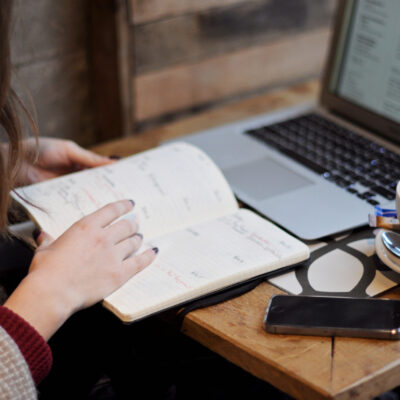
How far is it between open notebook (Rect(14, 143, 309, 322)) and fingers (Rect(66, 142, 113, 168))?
7 centimetres

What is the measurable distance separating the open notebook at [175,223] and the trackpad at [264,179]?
6 cm

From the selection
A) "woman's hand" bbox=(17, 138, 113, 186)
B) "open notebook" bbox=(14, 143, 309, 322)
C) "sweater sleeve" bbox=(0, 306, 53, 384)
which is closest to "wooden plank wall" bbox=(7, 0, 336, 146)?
"woman's hand" bbox=(17, 138, 113, 186)

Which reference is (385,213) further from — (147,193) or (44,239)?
(44,239)

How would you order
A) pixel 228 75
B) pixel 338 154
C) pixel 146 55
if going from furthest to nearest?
1. pixel 228 75
2. pixel 146 55
3. pixel 338 154

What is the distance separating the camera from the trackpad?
0.86 metres

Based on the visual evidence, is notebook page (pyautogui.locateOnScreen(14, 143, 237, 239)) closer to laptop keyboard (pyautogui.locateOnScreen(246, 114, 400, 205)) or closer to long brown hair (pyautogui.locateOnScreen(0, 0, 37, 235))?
long brown hair (pyautogui.locateOnScreen(0, 0, 37, 235))

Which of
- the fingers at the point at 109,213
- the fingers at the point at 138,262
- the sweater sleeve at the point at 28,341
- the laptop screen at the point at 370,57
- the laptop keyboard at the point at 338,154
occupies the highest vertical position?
the laptop screen at the point at 370,57

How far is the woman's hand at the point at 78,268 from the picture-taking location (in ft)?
2.07

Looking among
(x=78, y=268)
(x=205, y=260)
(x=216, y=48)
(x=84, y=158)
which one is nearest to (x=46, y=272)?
(x=78, y=268)

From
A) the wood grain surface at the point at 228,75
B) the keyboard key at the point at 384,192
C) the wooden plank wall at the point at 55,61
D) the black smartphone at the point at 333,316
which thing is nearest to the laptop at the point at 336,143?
the keyboard key at the point at 384,192

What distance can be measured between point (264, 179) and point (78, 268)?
1.10 feet

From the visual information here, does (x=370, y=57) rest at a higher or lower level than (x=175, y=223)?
higher

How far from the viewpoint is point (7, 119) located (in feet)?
2.26

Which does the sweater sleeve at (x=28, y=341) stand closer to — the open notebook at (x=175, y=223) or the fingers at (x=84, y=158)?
the open notebook at (x=175, y=223)
